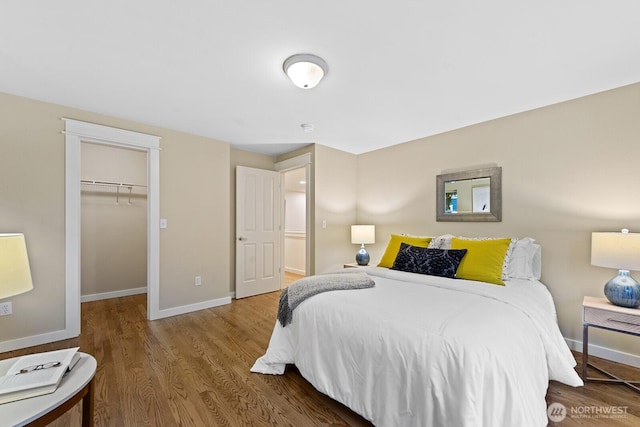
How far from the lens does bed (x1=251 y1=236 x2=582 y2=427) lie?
1.18 m

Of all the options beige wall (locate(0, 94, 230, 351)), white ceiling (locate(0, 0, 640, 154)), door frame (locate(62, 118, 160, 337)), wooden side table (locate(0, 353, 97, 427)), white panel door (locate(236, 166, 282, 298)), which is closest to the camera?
wooden side table (locate(0, 353, 97, 427))

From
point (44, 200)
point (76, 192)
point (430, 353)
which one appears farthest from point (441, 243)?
point (44, 200)

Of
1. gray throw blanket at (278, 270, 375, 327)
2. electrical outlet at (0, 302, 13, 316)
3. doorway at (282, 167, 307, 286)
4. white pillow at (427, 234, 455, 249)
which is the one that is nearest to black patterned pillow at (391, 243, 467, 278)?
white pillow at (427, 234, 455, 249)

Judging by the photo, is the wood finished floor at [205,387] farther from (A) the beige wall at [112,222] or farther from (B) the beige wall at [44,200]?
(A) the beige wall at [112,222]

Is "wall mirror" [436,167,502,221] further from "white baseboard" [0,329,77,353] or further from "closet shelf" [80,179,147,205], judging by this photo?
"closet shelf" [80,179,147,205]

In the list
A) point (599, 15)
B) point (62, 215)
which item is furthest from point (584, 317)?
point (62, 215)

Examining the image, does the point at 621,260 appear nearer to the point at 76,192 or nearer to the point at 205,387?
the point at 205,387

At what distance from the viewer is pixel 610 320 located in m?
1.95

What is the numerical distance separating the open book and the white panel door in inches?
112

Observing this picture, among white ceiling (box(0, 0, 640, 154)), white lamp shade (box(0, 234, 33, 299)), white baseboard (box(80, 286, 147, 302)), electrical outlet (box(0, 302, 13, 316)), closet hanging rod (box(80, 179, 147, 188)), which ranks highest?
white ceiling (box(0, 0, 640, 154))

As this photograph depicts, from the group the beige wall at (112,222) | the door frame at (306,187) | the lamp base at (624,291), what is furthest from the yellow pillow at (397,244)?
the beige wall at (112,222)

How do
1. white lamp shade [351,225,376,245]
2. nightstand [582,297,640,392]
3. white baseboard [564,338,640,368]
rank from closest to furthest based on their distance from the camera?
nightstand [582,297,640,392], white baseboard [564,338,640,368], white lamp shade [351,225,376,245]

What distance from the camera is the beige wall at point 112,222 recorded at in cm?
401

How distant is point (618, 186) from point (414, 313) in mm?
2227
